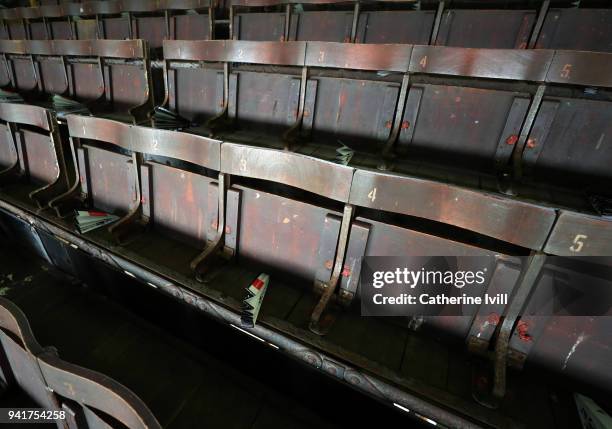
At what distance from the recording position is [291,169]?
957mm

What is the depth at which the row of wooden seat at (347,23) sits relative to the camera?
4.26 ft

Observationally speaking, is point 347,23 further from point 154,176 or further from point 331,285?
point 331,285

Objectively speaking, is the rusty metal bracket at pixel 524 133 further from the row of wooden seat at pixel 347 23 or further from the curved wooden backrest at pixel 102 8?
the curved wooden backrest at pixel 102 8

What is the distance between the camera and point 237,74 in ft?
5.08

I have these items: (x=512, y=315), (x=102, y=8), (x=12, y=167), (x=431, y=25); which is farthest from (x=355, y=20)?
(x=102, y=8)

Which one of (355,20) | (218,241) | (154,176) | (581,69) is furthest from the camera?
(355,20)

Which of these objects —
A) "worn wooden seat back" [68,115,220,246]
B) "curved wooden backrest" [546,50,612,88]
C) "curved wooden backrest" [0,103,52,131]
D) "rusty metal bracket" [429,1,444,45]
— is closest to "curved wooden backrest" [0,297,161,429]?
"worn wooden seat back" [68,115,220,246]

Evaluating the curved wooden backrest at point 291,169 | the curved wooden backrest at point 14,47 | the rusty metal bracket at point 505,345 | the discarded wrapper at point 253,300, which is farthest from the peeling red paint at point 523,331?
the curved wooden backrest at point 14,47

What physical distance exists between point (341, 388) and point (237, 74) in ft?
4.86

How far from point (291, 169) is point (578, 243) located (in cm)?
75

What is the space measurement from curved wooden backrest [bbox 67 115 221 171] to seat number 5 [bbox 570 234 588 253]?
1.04m

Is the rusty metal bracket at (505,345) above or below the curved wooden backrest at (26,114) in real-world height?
below

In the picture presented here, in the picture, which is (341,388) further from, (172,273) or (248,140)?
(248,140)

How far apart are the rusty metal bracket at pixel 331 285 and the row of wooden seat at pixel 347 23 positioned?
4.01 ft
